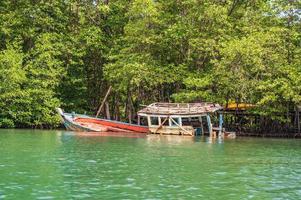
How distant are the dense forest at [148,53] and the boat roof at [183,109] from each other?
174 cm

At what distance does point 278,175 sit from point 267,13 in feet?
93.7

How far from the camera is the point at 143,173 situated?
16.7 m

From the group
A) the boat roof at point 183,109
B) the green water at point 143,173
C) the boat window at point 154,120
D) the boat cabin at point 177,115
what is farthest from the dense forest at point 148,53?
the green water at point 143,173

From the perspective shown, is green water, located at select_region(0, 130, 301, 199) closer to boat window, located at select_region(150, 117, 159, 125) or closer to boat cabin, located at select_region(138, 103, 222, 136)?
Answer: boat cabin, located at select_region(138, 103, 222, 136)

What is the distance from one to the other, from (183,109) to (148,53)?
24.0ft

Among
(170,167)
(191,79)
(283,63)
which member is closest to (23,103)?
(191,79)

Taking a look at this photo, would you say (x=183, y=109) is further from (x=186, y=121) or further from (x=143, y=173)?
(x=143, y=173)

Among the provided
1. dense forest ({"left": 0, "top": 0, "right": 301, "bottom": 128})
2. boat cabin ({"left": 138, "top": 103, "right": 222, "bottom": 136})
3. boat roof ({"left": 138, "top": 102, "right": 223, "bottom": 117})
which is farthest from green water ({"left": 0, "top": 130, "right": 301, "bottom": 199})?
dense forest ({"left": 0, "top": 0, "right": 301, "bottom": 128})

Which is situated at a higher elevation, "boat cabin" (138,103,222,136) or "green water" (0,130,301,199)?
"boat cabin" (138,103,222,136)

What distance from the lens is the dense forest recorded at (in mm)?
39406

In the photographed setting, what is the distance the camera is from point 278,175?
17297mm

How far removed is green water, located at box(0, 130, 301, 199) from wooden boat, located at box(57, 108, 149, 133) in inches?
614

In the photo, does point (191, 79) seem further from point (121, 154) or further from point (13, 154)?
point (13, 154)

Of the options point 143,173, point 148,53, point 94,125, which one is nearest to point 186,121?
point 148,53
